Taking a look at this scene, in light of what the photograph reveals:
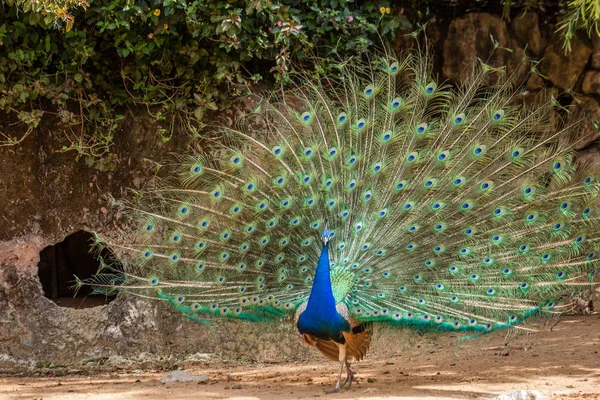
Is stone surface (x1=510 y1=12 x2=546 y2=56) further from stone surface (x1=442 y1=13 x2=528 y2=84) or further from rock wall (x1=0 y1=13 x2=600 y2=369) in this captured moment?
rock wall (x1=0 y1=13 x2=600 y2=369)

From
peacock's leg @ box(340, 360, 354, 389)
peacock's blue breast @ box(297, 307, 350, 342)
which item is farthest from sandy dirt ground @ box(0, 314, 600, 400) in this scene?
peacock's blue breast @ box(297, 307, 350, 342)

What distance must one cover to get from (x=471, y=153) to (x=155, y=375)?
3147 mm

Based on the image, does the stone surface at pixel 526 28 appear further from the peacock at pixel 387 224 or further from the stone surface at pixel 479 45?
the peacock at pixel 387 224

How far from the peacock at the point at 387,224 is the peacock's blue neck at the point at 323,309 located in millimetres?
231

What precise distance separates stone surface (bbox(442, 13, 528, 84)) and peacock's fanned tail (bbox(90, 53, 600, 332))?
2.03 meters

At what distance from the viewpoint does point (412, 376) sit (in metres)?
6.36

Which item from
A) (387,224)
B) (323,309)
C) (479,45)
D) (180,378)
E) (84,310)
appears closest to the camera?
(323,309)

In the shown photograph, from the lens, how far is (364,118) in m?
6.15

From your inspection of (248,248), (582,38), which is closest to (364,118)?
(248,248)

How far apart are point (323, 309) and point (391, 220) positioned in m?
0.89

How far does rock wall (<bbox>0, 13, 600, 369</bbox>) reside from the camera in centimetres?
714

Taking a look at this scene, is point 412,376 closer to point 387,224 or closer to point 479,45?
point 387,224

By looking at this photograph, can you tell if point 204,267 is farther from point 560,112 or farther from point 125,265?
point 560,112

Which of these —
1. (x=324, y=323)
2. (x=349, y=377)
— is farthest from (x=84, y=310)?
(x=324, y=323)
